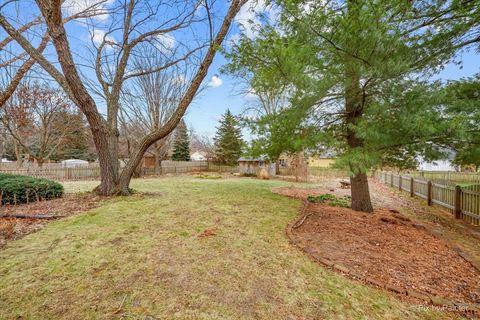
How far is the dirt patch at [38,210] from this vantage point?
341 centimetres

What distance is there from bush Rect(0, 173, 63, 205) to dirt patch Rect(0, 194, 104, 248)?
0.27 meters

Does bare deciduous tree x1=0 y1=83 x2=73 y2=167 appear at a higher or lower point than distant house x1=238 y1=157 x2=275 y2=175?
higher

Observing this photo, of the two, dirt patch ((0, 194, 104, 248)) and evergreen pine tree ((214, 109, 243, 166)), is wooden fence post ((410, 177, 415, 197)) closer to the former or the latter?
dirt patch ((0, 194, 104, 248))

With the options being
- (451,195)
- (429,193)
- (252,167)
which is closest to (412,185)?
(429,193)

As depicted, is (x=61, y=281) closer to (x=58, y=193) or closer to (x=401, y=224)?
(x=58, y=193)

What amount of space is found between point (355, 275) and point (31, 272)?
3544 millimetres

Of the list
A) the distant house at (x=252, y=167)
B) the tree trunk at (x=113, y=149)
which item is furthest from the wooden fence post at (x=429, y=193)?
the distant house at (x=252, y=167)

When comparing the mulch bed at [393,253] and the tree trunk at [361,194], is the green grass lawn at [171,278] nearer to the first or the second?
the mulch bed at [393,253]

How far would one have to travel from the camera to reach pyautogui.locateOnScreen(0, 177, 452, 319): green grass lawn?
73.8 inches

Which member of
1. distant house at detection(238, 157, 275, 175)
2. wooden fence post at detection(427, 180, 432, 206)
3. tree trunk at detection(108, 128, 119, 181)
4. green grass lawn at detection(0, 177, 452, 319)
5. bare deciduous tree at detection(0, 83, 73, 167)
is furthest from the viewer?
distant house at detection(238, 157, 275, 175)

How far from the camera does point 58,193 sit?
234 inches

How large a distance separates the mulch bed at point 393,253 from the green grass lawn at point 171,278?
39cm

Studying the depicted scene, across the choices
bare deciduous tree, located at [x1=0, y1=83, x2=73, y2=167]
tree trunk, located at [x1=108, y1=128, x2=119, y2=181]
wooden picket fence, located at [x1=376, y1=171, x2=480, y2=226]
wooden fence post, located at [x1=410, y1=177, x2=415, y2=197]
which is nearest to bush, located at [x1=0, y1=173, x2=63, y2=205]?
tree trunk, located at [x1=108, y1=128, x2=119, y2=181]

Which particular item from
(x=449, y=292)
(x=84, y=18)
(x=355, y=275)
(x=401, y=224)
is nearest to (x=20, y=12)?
(x=84, y=18)
